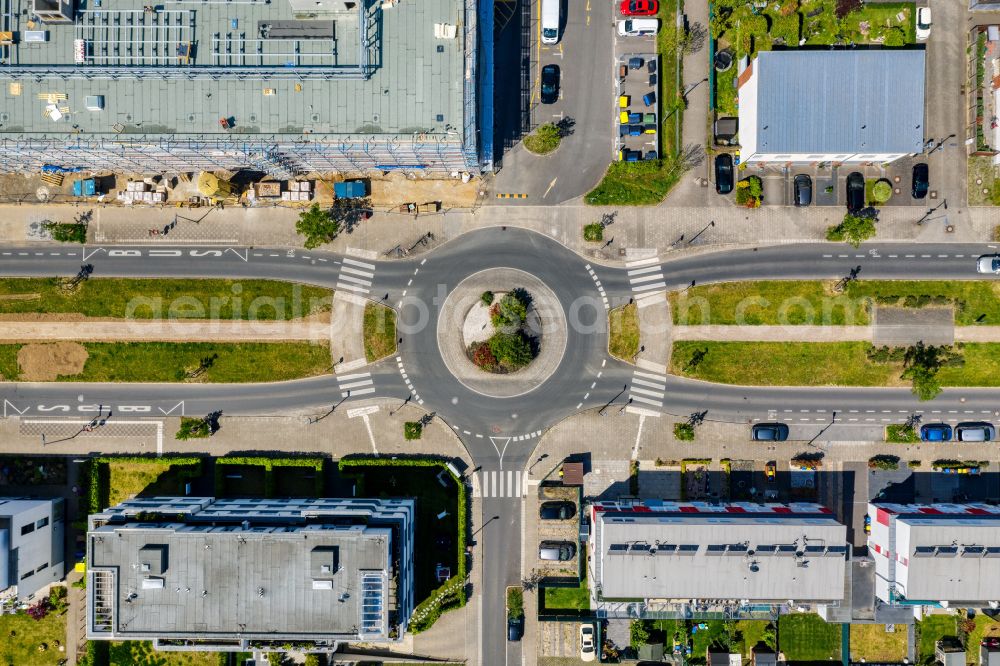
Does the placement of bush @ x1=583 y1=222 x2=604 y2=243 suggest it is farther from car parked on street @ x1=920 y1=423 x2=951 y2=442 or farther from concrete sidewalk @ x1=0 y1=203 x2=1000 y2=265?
car parked on street @ x1=920 y1=423 x2=951 y2=442

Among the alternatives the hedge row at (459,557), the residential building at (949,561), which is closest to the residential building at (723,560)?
the residential building at (949,561)

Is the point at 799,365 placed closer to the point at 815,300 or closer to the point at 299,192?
the point at 815,300

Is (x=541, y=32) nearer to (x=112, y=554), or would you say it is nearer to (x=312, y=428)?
(x=312, y=428)

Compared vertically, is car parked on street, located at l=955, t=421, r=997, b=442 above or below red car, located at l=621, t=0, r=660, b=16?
below

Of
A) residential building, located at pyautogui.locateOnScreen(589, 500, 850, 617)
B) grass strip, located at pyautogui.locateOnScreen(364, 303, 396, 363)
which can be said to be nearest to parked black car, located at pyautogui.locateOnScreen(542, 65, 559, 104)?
grass strip, located at pyautogui.locateOnScreen(364, 303, 396, 363)

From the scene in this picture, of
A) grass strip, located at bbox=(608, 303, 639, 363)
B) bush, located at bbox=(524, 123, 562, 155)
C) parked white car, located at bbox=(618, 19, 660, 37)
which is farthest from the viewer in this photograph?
grass strip, located at bbox=(608, 303, 639, 363)

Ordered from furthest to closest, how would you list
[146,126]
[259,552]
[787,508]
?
[787,508], [259,552], [146,126]

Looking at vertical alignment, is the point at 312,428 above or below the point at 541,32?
below

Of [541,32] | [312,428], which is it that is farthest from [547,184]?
[312,428]
